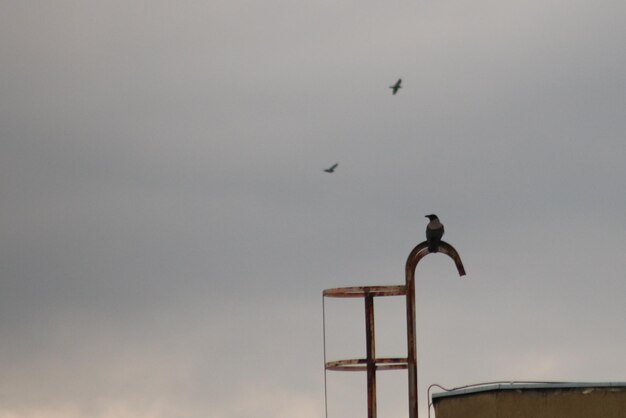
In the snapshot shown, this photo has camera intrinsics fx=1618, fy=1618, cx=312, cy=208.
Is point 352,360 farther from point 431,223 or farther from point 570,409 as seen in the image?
point 570,409

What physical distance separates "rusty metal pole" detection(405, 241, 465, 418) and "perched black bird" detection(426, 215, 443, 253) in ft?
0.33

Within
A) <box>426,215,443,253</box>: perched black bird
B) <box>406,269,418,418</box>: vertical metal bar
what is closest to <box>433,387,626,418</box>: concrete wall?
<box>406,269,418,418</box>: vertical metal bar

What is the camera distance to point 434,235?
4006 centimetres

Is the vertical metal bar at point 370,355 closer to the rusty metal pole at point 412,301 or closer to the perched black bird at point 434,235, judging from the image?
the rusty metal pole at point 412,301

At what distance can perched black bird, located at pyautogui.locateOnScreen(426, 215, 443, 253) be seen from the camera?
1578 inches

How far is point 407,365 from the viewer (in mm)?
39688

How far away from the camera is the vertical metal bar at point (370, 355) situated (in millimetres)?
40044

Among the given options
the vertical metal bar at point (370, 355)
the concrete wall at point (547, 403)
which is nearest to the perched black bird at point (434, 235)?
the vertical metal bar at point (370, 355)

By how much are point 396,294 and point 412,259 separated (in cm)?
106

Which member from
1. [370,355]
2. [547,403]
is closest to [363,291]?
[370,355]

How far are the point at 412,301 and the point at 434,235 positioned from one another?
5.65 feet

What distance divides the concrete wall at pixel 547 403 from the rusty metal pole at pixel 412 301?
4029 mm

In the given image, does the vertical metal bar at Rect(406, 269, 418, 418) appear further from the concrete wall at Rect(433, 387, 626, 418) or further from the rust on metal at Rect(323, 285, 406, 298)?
the concrete wall at Rect(433, 387, 626, 418)

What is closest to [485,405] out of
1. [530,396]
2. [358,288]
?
[530,396]
